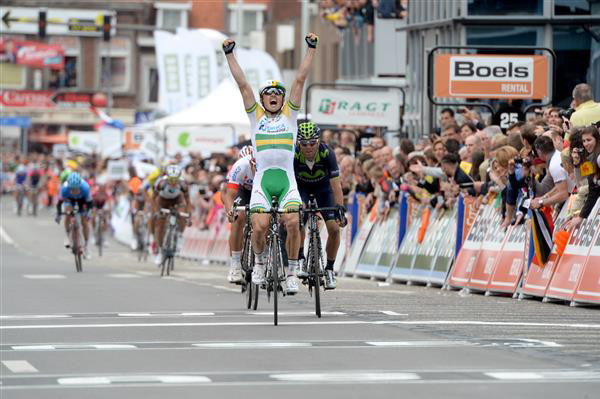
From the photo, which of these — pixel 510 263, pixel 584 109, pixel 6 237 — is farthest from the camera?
pixel 6 237

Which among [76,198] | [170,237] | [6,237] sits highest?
[76,198]

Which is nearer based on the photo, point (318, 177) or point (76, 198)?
point (318, 177)

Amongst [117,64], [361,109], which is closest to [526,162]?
[361,109]

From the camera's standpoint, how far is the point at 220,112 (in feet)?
145

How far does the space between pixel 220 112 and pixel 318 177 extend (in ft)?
90.1

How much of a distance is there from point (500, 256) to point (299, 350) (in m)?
8.20

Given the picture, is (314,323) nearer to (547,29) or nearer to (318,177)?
(318,177)

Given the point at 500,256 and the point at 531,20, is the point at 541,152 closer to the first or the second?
the point at 500,256

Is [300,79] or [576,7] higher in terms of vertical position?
[576,7]

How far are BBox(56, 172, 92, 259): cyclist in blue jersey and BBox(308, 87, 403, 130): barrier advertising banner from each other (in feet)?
13.9

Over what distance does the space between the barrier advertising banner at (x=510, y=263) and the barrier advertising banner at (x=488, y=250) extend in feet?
0.48

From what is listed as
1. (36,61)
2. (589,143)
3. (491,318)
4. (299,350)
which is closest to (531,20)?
(589,143)

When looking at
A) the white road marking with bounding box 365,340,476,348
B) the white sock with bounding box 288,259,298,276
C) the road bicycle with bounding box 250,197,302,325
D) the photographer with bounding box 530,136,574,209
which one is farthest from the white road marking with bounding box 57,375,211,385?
the photographer with bounding box 530,136,574,209

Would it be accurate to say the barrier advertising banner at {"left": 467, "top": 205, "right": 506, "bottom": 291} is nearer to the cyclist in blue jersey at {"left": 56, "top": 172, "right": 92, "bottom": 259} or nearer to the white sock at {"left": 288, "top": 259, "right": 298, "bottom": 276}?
the white sock at {"left": 288, "top": 259, "right": 298, "bottom": 276}
